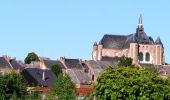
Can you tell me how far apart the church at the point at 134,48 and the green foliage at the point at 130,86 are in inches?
4293

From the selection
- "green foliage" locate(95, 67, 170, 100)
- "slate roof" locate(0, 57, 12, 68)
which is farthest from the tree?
"green foliage" locate(95, 67, 170, 100)

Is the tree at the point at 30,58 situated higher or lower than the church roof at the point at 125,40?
lower

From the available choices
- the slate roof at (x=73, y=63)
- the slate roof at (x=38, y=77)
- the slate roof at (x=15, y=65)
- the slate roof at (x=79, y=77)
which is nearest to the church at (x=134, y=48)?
the slate roof at (x=73, y=63)

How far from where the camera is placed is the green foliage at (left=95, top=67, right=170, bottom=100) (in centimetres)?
5328

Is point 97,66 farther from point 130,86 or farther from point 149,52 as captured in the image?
point 130,86

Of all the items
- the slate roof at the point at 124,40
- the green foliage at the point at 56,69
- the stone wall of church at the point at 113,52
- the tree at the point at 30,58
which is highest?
the slate roof at the point at 124,40

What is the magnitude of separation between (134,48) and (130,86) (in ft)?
389

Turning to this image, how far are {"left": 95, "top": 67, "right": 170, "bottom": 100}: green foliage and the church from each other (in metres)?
109

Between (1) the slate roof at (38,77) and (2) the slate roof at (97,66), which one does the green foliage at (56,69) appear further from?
(1) the slate roof at (38,77)

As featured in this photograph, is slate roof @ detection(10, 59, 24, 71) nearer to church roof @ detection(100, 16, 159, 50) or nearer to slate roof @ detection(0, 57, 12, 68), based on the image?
slate roof @ detection(0, 57, 12, 68)

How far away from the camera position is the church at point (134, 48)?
564 feet

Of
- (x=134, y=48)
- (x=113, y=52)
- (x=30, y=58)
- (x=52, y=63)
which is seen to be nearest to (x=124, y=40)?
(x=113, y=52)

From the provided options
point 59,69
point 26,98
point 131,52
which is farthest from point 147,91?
point 131,52

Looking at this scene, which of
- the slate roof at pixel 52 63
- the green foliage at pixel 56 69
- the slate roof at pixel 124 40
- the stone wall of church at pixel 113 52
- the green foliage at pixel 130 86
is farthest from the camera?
the stone wall of church at pixel 113 52
